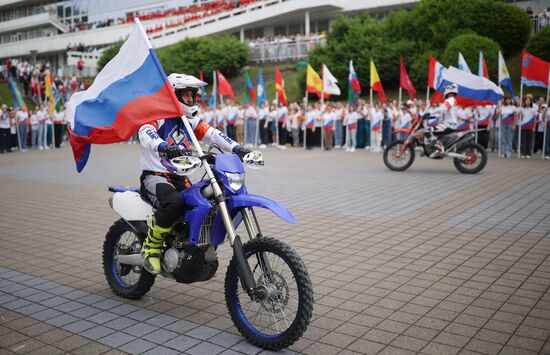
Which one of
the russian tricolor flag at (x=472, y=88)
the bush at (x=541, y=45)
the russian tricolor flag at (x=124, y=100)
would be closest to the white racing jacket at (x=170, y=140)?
the russian tricolor flag at (x=124, y=100)

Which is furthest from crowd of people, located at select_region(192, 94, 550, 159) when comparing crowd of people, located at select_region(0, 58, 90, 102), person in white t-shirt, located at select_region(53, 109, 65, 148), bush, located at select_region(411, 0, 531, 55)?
crowd of people, located at select_region(0, 58, 90, 102)

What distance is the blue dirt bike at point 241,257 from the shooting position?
157 inches

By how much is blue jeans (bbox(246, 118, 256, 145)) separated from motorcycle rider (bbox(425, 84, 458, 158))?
12.6 m

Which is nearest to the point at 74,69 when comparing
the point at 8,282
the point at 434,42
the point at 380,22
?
the point at 380,22

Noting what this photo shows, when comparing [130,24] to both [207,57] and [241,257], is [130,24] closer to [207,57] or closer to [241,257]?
[207,57]

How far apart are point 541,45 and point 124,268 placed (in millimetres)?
25455

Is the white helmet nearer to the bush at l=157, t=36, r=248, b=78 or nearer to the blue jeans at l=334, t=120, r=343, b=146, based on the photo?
the blue jeans at l=334, t=120, r=343, b=146

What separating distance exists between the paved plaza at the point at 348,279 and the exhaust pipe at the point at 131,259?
1.24 ft

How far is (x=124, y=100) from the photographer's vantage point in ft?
15.4

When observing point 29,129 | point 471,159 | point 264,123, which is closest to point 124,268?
point 471,159

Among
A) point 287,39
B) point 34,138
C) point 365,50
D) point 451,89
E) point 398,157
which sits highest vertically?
point 287,39

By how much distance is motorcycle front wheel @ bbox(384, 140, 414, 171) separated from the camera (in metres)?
14.6

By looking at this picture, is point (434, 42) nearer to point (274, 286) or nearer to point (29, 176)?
point (29, 176)

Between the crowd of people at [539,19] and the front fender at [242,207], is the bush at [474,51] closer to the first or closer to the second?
the crowd of people at [539,19]
